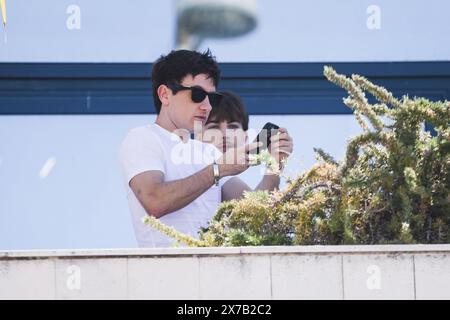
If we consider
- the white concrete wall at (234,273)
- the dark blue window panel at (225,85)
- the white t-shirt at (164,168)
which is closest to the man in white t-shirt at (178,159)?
the white t-shirt at (164,168)

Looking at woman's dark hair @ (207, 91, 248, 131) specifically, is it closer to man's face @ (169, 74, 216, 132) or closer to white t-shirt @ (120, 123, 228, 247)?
man's face @ (169, 74, 216, 132)

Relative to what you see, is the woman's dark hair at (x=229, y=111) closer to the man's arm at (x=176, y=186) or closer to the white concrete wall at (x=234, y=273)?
the man's arm at (x=176, y=186)

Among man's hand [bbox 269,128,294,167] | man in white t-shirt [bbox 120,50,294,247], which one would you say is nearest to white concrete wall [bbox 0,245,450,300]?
man in white t-shirt [bbox 120,50,294,247]

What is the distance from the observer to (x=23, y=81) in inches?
253

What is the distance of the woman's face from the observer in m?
5.90

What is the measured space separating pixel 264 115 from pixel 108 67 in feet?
2.52

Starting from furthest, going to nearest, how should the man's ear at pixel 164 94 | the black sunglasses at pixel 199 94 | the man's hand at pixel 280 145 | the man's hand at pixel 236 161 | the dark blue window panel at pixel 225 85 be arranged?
the dark blue window panel at pixel 225 85 < the man's ear at pixel 164 94 < the black sunglasses at pixel 199 94 < the man's hand at pixel 280 145 < the man's hand at pixel 236 161

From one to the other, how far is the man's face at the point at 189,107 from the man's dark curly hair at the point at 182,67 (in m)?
0.03

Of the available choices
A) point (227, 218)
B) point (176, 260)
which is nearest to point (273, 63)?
point (227, 218)

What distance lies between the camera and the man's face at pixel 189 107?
5.88 m

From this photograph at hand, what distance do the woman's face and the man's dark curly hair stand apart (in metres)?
0.18

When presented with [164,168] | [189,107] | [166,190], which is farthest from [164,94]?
[166,190]

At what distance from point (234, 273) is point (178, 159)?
175cm

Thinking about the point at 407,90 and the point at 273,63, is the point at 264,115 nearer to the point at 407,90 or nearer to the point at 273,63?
the point at 273,63
